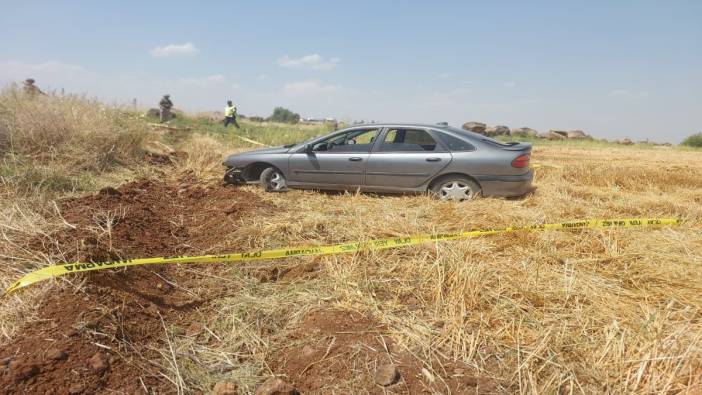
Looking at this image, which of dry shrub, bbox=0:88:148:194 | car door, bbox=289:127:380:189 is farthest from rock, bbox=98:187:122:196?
car door, bbox=289:127:380:189

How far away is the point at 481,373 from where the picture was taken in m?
2.13

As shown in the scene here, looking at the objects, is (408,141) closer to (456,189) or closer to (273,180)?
(456,189)

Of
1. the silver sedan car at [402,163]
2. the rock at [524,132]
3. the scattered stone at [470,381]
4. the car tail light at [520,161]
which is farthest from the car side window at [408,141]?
the rock at [524,132]

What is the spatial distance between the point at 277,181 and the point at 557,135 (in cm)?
2851

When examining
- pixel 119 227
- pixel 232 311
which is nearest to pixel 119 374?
pixel 232 311

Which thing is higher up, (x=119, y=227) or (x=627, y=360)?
(x=119, y=227)

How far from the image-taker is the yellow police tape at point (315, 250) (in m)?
2.61

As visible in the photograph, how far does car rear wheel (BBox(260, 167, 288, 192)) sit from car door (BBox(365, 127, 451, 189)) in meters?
1.49

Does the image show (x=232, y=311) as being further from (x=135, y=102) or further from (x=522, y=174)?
(x=135, y=102)

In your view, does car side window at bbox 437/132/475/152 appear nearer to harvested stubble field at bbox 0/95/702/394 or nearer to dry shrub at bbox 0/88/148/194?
harvested stubble field at bbox 0/95/702/394

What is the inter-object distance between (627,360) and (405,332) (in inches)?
49.7

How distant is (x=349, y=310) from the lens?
267 centimetres

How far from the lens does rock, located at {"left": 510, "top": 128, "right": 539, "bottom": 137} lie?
28453mm

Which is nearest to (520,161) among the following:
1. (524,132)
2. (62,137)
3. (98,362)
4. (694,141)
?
(98,362)
